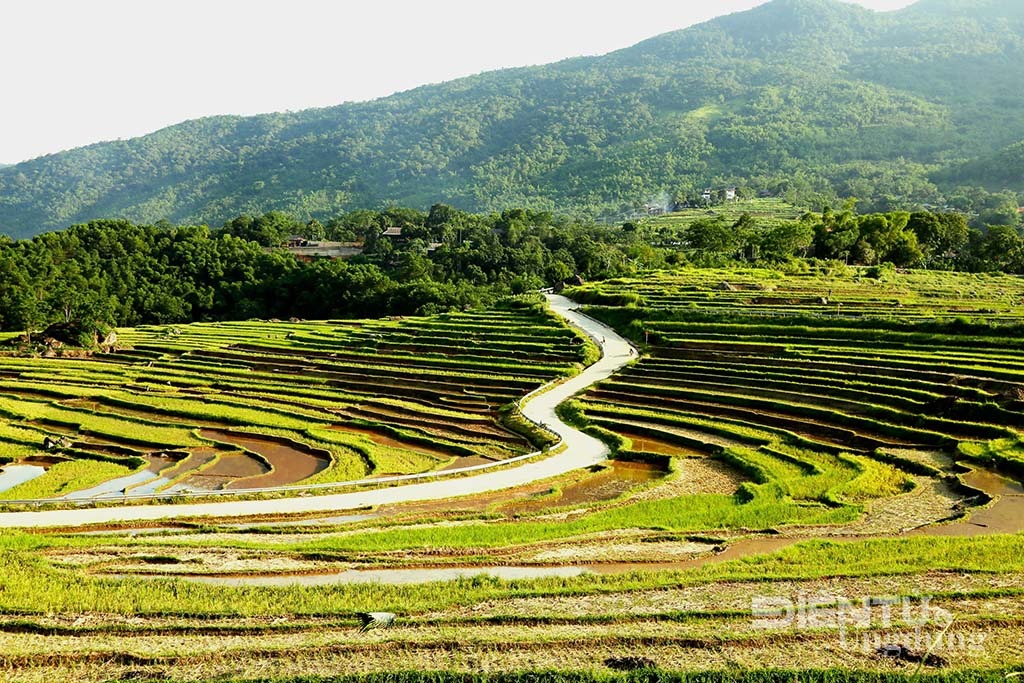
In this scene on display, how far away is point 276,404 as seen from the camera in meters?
42.1

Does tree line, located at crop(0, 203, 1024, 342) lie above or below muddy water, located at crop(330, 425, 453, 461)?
above

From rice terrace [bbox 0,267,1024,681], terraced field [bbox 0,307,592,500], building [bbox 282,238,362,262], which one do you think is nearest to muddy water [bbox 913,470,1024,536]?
rice terrace [bbox 0,267,1024,681]

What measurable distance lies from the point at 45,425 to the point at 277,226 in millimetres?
90278

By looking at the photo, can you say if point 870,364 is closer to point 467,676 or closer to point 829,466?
point 829,466

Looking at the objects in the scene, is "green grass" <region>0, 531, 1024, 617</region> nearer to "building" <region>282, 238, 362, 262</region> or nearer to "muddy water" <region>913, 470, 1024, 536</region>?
"muddy water" <region>913, 470, 1024, 536</region>

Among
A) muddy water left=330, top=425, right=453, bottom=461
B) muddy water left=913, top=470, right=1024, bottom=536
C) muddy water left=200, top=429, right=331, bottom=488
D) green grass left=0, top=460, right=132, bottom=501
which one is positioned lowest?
muddy water left=913, top=470, right=1024, bottom=536

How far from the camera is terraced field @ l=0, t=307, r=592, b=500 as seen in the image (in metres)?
30.2

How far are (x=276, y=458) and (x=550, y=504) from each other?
12.9 meters

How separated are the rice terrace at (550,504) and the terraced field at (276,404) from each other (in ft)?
0.79

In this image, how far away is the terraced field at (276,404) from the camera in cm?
3016

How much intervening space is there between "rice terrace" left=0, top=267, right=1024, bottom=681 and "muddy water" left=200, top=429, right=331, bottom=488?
192 millimetres

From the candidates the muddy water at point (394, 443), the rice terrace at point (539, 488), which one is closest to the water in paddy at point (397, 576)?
the rice terrace at point (539, 488)

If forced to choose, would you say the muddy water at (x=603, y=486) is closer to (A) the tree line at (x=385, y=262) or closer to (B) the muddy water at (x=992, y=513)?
(B) the muddy water at (x=992, y=513)

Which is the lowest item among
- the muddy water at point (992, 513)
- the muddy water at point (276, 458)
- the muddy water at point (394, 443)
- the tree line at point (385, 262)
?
the muddy water at point (992, 513)
